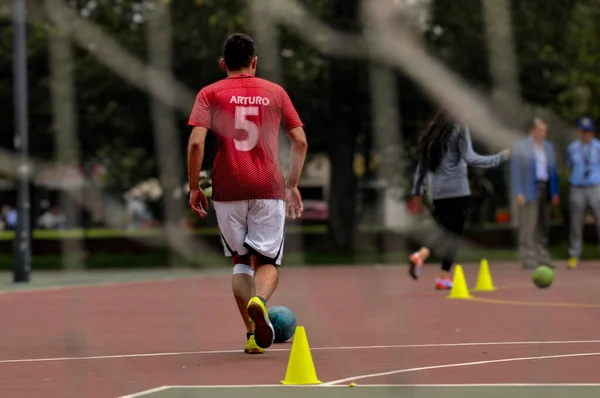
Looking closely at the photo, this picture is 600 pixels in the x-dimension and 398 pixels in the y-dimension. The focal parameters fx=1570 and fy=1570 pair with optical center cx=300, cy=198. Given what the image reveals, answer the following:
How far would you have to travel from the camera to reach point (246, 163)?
9867 millimetres

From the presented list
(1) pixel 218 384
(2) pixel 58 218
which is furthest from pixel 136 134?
(2) pixel 58 218

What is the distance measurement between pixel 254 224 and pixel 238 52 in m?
1.10

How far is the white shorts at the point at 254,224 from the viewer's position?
9906 mm

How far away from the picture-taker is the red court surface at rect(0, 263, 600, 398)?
8516 mm

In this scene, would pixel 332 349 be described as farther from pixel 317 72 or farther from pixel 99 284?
pixel 317 72

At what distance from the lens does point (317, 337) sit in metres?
11.3

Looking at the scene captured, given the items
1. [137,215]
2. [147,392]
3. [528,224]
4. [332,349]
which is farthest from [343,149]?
[137,215]

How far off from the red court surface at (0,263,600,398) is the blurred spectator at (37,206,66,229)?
61465 millimetres

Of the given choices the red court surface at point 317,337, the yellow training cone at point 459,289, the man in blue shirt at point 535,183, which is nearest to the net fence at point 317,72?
the man in blue shirt at point 535,183

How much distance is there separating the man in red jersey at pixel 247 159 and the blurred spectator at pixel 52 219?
2712 inches

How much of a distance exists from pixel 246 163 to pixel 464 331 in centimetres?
254

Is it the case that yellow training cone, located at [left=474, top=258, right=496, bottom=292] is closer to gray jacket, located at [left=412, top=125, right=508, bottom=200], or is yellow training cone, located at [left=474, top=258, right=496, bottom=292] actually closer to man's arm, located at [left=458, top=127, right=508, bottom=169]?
gray jacket, located at [left=412, top=125, right=508, bottom=200]

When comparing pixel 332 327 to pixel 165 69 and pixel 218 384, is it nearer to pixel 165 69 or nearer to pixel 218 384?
pixel 218 384

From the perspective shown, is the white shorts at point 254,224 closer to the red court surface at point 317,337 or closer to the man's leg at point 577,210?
the red court surface at point 317,337
